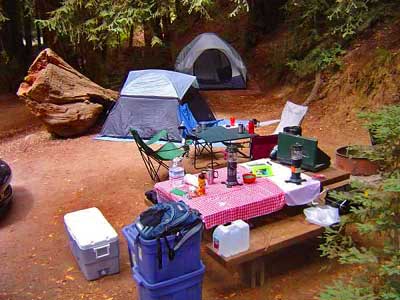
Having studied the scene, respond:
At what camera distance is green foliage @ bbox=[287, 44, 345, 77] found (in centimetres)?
871

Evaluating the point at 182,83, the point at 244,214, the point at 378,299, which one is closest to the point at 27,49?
the point at 182,83

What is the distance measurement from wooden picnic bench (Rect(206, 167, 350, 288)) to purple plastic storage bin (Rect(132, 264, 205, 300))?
11.4 inches

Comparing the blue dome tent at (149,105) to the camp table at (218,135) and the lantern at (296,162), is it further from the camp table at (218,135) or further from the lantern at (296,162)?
the lantern at (296,162)

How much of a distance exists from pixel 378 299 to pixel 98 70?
9.92 m

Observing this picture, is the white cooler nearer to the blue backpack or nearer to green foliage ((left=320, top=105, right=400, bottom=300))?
the blue backpack

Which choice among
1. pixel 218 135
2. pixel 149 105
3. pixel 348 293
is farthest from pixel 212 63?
pixel 348 293

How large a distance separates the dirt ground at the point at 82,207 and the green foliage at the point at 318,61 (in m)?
0.91

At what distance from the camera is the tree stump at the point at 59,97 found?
7672mm

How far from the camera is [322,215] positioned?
12.5 feet

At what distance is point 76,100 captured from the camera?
26.3 ft

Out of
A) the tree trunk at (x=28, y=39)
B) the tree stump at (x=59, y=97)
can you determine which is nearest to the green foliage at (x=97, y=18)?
the tree stump at (x=59, y=97)

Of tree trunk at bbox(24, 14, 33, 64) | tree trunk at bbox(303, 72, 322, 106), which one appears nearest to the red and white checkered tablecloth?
tree trunk at bbox(303, 72, 322, 106)

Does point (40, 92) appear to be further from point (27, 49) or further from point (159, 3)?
point (27, 49)

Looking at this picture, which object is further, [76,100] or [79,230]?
[76,100]
